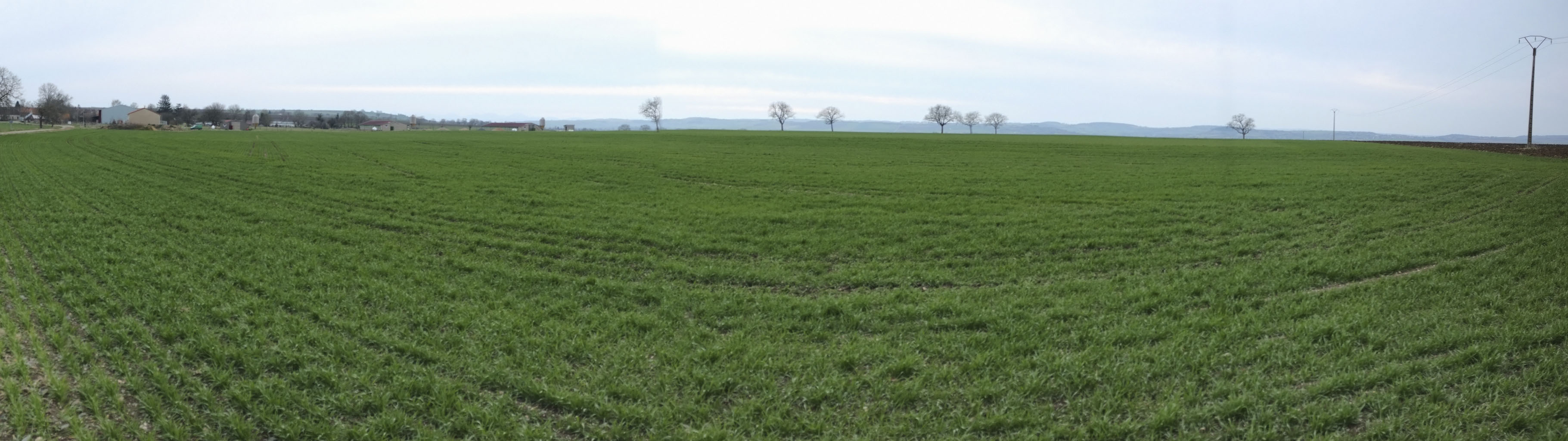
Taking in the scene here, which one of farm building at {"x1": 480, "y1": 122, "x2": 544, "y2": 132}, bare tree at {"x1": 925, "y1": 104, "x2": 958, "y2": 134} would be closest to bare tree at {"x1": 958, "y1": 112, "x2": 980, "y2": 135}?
bare tree at {"x1": 925, "y1": 104, "x2": 958, "y2": 134}

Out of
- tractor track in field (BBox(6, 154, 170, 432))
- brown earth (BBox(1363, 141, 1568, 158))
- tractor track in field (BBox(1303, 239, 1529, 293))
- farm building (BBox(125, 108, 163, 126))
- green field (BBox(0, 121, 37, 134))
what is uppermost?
farm building (BBox(125, 108, 163, 126))

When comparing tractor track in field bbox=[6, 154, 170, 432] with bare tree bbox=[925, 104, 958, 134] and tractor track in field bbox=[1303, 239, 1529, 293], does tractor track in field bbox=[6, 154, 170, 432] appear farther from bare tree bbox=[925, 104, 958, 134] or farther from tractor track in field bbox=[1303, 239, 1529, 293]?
bare tree bbox=[925, 104, 958, 134]

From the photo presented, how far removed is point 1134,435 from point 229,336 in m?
8.20

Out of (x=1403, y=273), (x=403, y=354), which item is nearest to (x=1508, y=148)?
(x=1403, y=273)

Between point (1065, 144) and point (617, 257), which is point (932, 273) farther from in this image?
point (1065, 144)

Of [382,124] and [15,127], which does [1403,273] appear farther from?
[382,124]

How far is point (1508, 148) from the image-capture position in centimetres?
5247

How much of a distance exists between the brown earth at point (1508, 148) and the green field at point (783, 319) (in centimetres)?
3607

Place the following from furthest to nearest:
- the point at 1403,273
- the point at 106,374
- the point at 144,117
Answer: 1. the point at 144,117
2. the point at 1403,273
3. the point at 106,374

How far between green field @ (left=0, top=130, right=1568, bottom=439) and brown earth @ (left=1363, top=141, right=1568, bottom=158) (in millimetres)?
36070

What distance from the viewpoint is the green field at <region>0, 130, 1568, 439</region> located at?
5797 mm

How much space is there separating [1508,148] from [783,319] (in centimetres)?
6628

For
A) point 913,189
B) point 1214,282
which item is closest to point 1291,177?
point 913,189

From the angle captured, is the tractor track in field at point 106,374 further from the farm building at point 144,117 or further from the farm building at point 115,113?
the farm building at point 115,113
